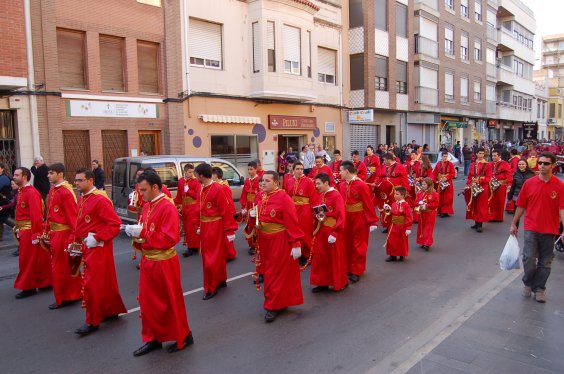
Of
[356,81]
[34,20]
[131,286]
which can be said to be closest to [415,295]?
[131,286]

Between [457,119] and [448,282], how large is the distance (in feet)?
107

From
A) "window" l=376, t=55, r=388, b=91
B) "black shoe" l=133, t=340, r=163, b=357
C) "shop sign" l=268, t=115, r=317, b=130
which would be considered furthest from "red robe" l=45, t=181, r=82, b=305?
"window" l=376, t=55, r=388, b=91

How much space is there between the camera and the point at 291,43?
20.9 metres

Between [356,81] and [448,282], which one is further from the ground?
[356,81]

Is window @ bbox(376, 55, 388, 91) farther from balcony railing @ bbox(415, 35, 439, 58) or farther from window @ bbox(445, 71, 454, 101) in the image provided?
window @ bbox(445, 71, 454, 101)

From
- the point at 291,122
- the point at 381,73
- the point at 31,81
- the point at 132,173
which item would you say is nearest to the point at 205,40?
the point at 291,122

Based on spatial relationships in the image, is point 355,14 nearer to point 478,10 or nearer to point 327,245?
point 478,10

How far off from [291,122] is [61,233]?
1628 cm

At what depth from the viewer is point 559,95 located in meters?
66.5

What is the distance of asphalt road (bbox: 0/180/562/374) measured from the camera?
4.56 metres

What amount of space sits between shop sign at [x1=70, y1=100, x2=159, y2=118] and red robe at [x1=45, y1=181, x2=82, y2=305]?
9305 mm

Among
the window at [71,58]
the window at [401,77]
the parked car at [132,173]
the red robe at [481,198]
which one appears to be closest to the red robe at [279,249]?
the parked car at [132,173]

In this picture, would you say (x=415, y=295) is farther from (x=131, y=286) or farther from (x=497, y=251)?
(x=131, y=286)

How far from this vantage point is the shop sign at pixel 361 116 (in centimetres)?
2403
